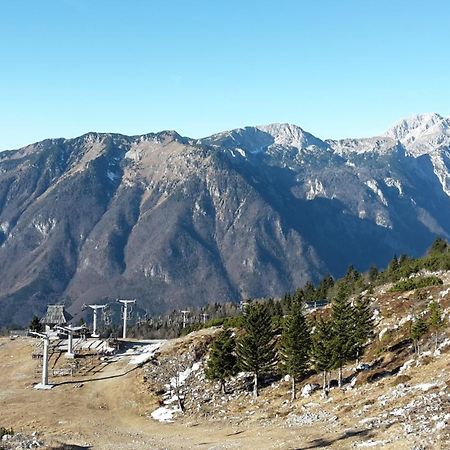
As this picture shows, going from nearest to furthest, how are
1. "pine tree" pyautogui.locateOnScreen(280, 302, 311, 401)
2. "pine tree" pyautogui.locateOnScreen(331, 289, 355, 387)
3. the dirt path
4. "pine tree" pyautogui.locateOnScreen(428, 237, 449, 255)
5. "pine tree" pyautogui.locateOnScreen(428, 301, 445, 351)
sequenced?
the dirt path, "pine tree" pyautogui.locateOnScreen(331, 289, 355, 387), "pine tree" pyautogui.locateOnScreen(280, 302, 311, 401), "pine tree" pyautogui.locateOnScreen(428, 301, 445, 351), "pine tree" pyautogui.locateOnScreen(428, 237, 449, 255)

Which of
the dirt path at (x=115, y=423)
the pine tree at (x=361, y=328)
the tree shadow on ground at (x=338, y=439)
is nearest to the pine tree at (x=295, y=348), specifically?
the pine tree at (x=361, y=328)

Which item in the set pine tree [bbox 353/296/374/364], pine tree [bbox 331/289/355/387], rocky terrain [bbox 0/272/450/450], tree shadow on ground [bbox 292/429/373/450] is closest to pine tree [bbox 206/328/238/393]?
rocky terrain [bbox 0/272/450/450]

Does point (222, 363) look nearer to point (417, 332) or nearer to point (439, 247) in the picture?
point (417, 332)

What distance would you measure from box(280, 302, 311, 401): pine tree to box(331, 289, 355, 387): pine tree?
3.81 meters

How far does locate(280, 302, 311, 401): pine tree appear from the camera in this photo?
69375 millimetres

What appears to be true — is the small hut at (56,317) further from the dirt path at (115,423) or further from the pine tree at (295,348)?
the pine tree at (295,348)

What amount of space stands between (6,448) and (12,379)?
5065 centimetres

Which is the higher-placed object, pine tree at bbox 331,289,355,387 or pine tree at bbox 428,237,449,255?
pine tree at bbox 428,237,449,255

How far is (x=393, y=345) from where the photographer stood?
2980 inches

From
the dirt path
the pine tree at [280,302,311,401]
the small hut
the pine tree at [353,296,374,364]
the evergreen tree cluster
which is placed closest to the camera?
the dirt path

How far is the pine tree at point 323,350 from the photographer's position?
66.4 metres

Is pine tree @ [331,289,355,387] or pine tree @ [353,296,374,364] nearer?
pine tree @ [331,289,355,387]

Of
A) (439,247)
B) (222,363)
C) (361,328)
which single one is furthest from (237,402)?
(439,247)

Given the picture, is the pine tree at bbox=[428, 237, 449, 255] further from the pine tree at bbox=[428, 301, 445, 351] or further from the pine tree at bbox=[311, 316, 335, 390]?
the pine tree at bbox=[311, 316, 335, 390]
